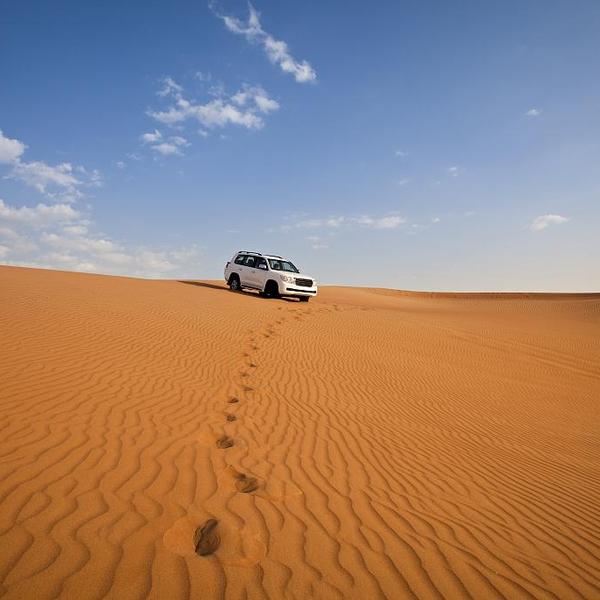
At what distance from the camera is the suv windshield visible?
774 inches

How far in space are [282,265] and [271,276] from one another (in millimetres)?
1179

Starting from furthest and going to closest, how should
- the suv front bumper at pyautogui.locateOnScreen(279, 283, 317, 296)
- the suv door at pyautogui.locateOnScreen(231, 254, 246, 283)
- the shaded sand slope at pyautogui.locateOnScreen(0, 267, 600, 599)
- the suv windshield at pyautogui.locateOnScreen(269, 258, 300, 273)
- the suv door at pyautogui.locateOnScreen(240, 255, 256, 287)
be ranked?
the suv door at pyautogui.locateOnScreen(231, 254, 246, 283), the suv door at pyautogui.locateOnScreen(240, 255, 256, 287), the suv windshield at pyautogui.locateOnScreen(269, 258, 300, 273), the suv front bumper at pyautogui.locateOnScreen(279, 283, 317, 296), the shaded sand slope at pyautogui.locateOnScreen(0, 267, 600, 599)

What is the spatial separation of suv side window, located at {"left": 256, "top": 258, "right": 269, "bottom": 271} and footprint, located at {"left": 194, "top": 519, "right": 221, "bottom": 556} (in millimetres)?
16685

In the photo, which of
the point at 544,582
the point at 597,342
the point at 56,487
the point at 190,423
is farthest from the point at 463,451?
the point at 597,342

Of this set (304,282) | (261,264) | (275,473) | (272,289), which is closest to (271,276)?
(272,289)

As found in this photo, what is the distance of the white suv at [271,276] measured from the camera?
19000 mm

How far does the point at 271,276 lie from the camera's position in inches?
756

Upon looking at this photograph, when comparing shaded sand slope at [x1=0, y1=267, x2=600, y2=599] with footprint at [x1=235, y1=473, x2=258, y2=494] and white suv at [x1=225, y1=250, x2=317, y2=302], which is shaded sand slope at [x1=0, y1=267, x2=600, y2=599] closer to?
footprint at [x1=235, y1=473, x2=258, y2=494]

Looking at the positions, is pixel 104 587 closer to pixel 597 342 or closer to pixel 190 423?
pixel 190 423

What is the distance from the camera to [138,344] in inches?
338

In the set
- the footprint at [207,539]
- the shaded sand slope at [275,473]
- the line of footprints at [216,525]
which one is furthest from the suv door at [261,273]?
the footprint at [207,539]

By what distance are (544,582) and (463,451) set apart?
267 cm

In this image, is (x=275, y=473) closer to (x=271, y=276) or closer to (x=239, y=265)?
(x=271, y=276)

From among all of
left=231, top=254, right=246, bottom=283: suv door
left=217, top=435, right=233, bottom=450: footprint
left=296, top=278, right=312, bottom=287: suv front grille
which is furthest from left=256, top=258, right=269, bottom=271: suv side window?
left=217, top=435, right=233, bottom=450: footprint
